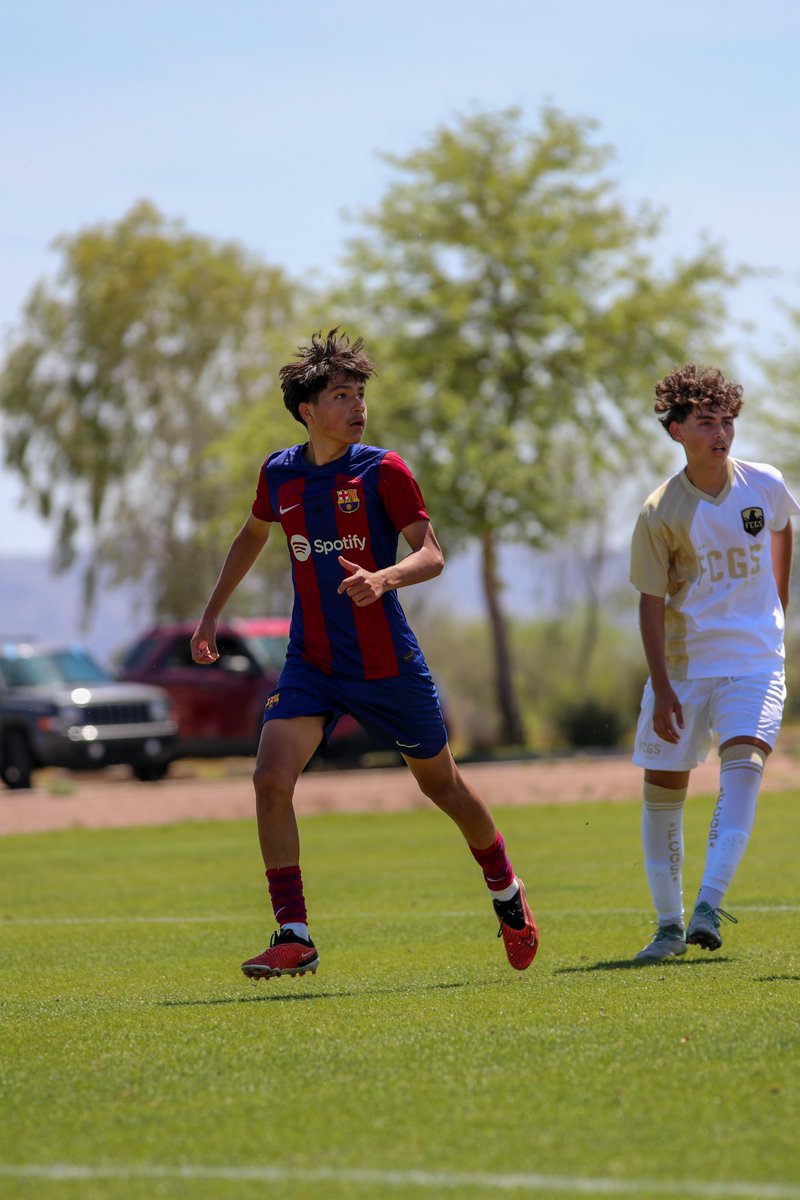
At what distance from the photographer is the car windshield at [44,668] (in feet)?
85.6

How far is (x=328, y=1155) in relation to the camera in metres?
4.10

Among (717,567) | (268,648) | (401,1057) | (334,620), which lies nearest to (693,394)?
(717,567)

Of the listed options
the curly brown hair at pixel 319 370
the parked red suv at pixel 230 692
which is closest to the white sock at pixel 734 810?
the curly brown hair at pixel 319 370

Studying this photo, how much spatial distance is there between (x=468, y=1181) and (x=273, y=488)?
358 cm

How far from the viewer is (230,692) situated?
27.3 meters

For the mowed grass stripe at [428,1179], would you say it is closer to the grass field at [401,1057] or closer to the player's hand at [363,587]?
the grass field at [401,1057]

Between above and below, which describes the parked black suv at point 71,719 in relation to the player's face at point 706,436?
below

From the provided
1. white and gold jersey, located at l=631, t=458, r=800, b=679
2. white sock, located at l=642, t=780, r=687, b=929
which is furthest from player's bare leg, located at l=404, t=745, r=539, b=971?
white and gold jersey, located at l=631, t=458, r=800, b=679

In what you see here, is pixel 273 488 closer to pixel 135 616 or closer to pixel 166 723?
pixel 166 723

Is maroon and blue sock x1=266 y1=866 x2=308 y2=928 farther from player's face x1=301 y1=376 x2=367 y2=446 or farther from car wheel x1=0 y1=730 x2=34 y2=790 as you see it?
car wheel x1=0 y1=730 x2=34 y2=790

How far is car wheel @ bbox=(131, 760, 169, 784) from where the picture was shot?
86.5ft

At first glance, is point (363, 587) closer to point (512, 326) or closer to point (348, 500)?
point (348, 500)

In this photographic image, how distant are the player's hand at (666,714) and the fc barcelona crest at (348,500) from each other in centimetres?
145

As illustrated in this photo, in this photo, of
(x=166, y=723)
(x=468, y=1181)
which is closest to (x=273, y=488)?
(x=468, y=1181)
